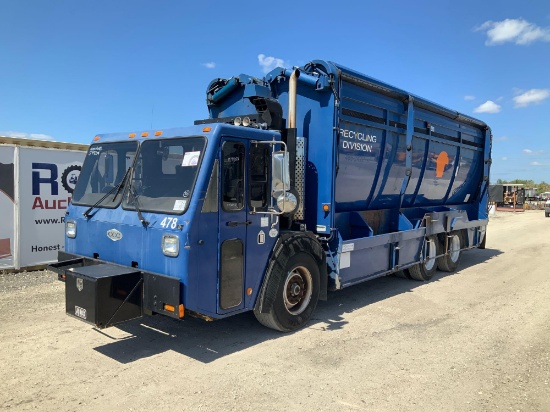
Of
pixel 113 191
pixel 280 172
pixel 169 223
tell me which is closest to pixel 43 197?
pixel 113 191

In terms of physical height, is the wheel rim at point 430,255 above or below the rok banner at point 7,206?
below

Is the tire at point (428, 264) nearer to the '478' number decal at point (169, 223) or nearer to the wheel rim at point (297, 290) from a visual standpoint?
the wheel rim at point (297, 290)

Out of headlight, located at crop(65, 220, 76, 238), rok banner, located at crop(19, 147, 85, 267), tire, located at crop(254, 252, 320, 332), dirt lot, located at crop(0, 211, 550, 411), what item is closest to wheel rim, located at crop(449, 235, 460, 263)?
dirt lot, located at crop(0, 211, 550, 411)

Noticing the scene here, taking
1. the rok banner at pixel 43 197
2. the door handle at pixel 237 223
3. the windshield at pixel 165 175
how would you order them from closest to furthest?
the windshield at pixel 165 175 < the door handle at pixel 237 223 < the rok banner at pixel 43 197

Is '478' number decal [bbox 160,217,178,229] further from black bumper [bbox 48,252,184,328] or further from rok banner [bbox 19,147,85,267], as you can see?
rok banner [bbox 19,147,85,267]

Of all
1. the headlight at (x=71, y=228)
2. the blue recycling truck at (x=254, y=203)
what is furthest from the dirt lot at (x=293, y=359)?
the headlight at (x=71, y=228)

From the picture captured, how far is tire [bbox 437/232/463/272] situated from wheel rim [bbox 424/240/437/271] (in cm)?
46

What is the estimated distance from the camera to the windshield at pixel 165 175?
4.49m

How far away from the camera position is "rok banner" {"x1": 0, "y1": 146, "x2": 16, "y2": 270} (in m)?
8.49

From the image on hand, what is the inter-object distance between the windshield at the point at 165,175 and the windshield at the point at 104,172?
238 millimetres

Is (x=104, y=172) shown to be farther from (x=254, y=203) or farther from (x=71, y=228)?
(x=254, y=203)

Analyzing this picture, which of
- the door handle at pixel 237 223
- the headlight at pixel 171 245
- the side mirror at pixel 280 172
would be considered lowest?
the headlight at pixel 171 245

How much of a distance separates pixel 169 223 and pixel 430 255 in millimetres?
6484

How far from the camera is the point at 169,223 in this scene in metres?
4.38
